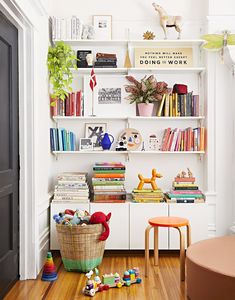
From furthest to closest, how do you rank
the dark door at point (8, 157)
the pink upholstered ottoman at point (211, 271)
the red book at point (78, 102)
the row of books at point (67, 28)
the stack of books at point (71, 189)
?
the red book at point (78, 102)
the row of books at point (67, 28)
the stack of books at point (71, 189)
the dark door at point (8, 157)
the pink upholstered ottoman at point (211, 271)

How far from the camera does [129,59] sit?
4887 millimetres

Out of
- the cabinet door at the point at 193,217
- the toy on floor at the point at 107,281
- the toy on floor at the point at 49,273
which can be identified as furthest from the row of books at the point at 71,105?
the toy on floor at the point at 107,281

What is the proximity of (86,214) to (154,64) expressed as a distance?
5.88ft

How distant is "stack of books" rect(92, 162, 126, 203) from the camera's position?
468 cm

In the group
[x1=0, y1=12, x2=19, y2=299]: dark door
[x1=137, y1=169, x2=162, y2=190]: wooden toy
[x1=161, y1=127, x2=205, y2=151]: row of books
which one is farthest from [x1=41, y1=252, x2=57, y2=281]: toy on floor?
[x1=161, y1=127, x2=205, y2=151]: row of books

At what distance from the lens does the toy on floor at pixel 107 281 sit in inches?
136

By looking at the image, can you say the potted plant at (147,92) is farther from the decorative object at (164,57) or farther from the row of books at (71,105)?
the row of books at (71,105)

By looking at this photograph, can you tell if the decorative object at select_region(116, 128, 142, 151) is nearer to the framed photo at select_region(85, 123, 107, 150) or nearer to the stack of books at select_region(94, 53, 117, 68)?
the framed photo at select_region(85, 123, 107, 150)

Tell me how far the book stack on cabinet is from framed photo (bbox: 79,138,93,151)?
971 mm

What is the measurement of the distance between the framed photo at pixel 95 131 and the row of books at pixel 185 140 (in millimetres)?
691

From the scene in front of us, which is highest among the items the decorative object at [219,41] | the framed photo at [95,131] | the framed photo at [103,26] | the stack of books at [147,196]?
the framed photo at [103,26]

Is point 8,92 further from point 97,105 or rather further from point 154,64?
point 154,64

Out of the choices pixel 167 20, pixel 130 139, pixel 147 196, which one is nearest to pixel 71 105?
pixel 130 139

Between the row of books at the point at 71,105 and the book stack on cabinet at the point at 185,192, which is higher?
the row of books at the point at 71,105
